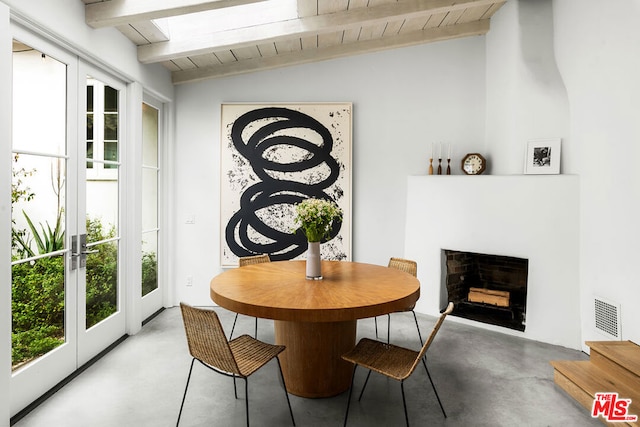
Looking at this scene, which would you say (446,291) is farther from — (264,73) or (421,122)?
(264,73)

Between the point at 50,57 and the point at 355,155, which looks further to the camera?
the point at 355,155

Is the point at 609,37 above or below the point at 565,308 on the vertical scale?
above

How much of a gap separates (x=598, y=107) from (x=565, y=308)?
1778mm

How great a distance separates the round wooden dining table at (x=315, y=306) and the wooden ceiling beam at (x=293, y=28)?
86.6 inches

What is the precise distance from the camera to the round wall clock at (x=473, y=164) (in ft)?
14.4

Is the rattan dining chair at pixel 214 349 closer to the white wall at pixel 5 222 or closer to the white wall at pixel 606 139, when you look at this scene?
the white wall at pixel 5 222

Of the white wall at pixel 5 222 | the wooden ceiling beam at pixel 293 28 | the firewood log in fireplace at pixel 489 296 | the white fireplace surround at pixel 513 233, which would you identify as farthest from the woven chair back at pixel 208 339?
the firewood log in fireplace at pixel 489 296

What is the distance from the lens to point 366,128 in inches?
187

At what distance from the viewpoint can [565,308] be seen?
3.62 metres

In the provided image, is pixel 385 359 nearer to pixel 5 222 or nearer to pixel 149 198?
pixel 5 222

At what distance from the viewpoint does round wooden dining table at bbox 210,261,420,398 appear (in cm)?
211

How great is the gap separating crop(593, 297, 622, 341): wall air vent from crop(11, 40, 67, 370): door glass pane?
411cm

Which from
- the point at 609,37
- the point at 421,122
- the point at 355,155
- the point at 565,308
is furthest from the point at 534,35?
the point at 565,308

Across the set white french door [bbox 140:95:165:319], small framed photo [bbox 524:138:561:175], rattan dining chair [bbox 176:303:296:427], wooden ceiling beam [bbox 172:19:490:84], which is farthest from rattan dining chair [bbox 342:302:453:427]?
wooden ceiling beam [bbox 172:19:490:84]
